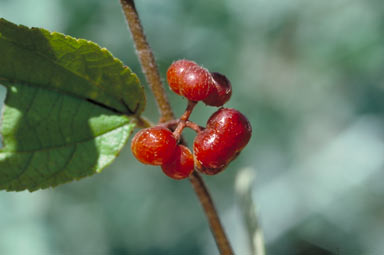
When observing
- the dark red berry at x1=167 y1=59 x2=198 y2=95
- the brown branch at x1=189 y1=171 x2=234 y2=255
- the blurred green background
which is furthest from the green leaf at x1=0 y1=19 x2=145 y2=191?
the blurred green background

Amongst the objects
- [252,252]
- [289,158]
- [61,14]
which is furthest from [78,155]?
[289,158]

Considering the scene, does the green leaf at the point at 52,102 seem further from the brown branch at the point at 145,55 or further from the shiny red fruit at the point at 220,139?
the shiny red fruit at the point at 220,139

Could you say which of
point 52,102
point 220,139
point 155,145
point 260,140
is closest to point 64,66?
point 52,102

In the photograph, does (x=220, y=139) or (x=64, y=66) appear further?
(x=64, y=66)

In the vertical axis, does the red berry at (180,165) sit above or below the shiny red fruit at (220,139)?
below

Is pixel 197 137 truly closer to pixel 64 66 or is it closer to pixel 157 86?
pixel 157 86

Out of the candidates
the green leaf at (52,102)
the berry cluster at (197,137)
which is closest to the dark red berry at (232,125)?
the berry cluster at (197,137)
